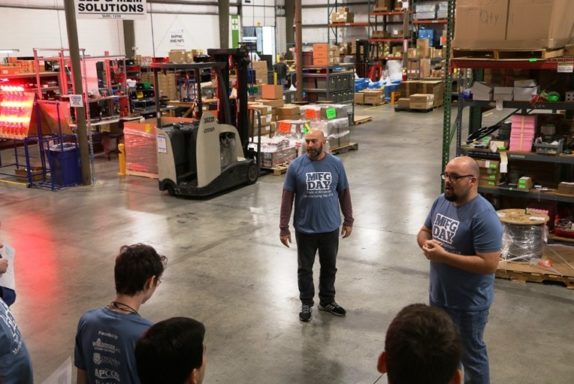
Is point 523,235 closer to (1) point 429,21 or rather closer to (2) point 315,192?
(2) point 315,192

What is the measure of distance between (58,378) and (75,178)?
9709mm

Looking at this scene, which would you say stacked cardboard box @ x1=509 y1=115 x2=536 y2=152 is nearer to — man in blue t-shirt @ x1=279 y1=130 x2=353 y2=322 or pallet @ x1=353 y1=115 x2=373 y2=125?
man in blue t-shirt @ x1=279 y1=130 x2=353 y2=322

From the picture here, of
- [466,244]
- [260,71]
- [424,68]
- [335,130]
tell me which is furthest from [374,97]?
[466,244]

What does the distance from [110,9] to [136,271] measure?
33.3ft

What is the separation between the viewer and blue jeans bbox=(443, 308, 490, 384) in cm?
382

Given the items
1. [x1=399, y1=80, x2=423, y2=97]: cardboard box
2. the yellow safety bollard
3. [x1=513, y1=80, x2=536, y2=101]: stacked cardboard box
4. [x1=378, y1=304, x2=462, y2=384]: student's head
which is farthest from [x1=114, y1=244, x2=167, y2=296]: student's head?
[x1=399, y1=80, x2=423, y2=97]: cardboard box

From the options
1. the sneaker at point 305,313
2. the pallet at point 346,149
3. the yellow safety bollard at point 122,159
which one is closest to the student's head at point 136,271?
the sneaker at point 305,313

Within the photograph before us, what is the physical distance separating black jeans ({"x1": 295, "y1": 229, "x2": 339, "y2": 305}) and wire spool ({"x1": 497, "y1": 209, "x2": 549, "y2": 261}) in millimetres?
2238

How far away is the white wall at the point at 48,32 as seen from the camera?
20.5 meters

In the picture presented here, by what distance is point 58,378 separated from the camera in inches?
109

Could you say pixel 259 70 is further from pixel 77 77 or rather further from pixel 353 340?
pixel 353 340

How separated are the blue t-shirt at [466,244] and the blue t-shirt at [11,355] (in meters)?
2.59

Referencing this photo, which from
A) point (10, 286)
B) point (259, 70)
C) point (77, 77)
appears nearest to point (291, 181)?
point (10, 286)

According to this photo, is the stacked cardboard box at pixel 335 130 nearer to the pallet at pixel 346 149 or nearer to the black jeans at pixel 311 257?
the pallet at pixel 346 149
